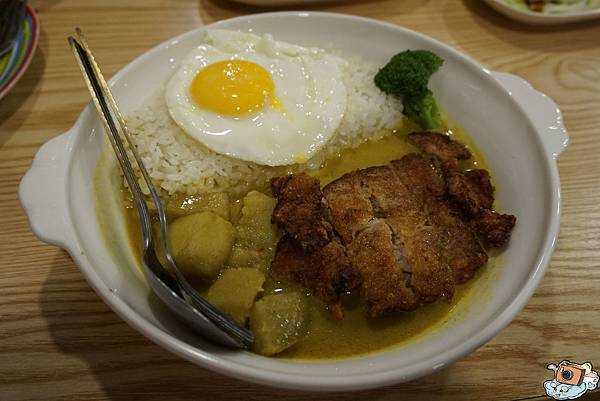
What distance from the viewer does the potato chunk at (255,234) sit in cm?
186

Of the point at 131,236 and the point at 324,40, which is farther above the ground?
the point at 324,40

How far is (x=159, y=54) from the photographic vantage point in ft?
7.88

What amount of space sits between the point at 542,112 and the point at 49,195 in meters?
2.10

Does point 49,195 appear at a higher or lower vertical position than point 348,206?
higher

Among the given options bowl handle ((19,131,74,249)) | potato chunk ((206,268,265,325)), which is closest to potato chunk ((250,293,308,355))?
potato chunk ((206,268,265,325))

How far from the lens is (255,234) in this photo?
6.37 feet

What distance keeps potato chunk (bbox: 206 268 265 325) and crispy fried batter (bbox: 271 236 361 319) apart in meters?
0.11

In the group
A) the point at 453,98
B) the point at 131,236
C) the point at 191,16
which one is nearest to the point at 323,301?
the point at 131,236

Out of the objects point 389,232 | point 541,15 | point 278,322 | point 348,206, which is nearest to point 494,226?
point 389,232

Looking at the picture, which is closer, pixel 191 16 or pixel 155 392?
pixel 155 392

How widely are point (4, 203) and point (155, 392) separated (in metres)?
1.24

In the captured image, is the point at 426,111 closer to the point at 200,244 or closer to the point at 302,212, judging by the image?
the point at 302,212

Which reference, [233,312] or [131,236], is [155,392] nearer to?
[233,312]
